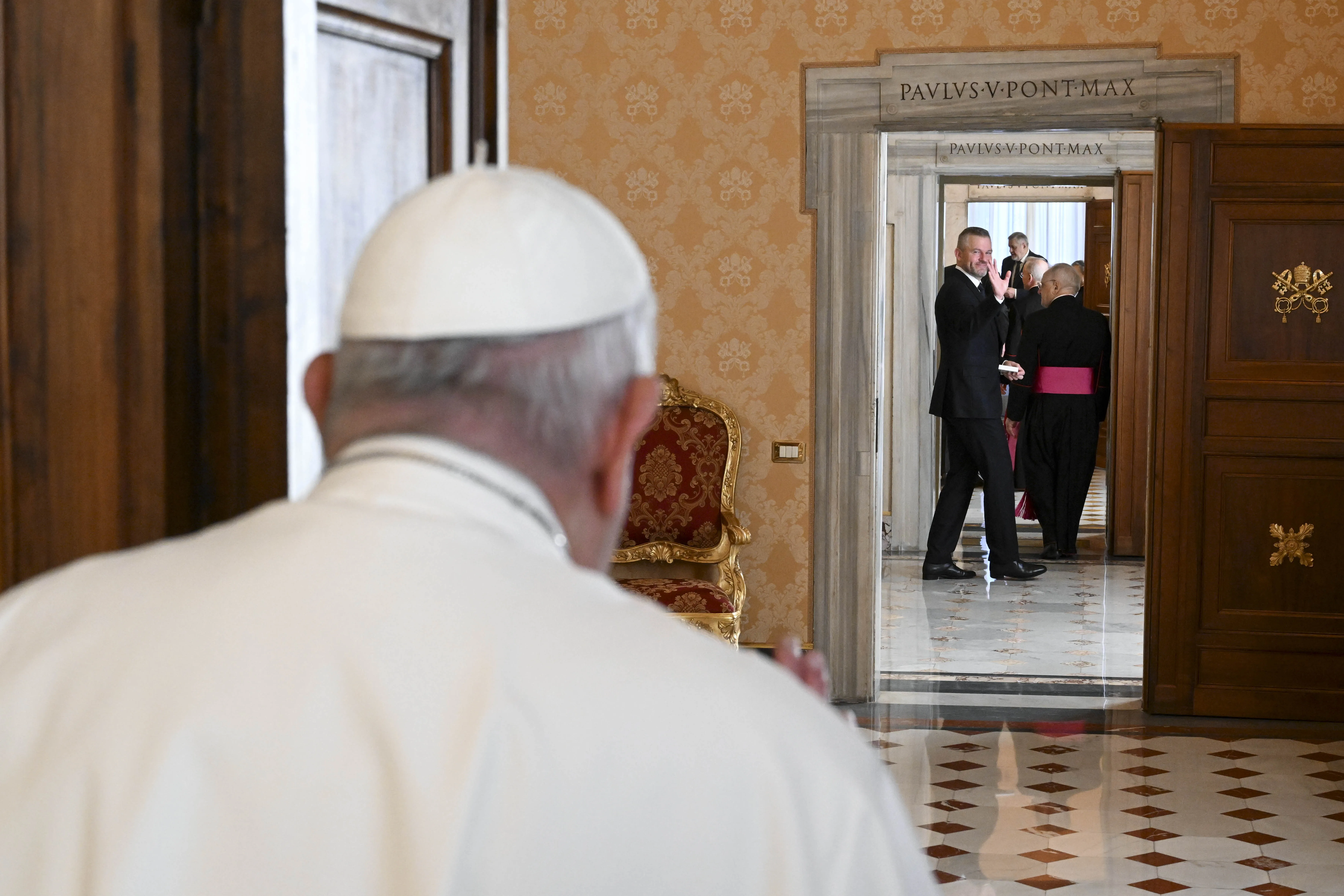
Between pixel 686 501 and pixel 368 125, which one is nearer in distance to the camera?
pixel 368 125

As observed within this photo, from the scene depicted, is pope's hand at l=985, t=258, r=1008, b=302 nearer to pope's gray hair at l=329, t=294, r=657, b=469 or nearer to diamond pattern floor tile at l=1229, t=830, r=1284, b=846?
diamond pattern floor tile at l=1229, t=830, r=1284, b=846

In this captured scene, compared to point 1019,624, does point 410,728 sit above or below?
above

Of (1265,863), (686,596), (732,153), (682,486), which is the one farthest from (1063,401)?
(1265,863)

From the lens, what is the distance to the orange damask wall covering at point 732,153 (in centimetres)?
615

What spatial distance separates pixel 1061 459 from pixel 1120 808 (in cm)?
589

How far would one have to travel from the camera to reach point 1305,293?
600cm

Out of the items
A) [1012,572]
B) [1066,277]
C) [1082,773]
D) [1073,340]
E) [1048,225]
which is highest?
[1048,225]

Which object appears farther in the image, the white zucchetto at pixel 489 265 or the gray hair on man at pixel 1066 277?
the gray hair on man at pixel 1066 277

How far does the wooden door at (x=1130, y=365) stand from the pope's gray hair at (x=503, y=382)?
31.6ft

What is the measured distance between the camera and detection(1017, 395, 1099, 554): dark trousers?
1045 cm

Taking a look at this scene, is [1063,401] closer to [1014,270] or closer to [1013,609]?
[1013,609]

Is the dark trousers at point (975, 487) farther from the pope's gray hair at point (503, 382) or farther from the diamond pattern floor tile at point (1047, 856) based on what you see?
the pope's gray hair at point (503, 382)

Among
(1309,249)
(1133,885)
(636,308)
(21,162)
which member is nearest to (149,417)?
(21,162)

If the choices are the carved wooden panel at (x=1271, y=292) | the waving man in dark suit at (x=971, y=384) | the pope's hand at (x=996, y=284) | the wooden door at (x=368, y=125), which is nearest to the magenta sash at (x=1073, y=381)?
the pope's hand at (x=996, y=284)
